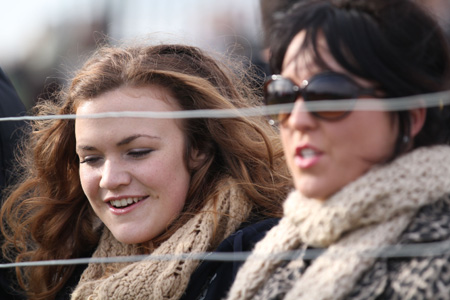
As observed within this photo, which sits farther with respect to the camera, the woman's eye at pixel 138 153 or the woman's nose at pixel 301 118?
the woman's eye at pixel 138 153

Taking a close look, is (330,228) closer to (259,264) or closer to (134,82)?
(259,264)

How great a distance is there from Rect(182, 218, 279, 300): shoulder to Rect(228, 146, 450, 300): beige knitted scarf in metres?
0.55

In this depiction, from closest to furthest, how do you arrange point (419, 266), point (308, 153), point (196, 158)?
point (419, 266)
point (308, 153)
point (196, 158)

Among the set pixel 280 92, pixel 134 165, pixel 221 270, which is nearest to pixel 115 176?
pixel 134 165

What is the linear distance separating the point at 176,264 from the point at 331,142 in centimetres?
81

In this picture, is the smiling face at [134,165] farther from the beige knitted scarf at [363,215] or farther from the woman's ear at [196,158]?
the beige knitted scarf at [363,215]

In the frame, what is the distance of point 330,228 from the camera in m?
1.35

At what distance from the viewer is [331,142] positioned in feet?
4.46

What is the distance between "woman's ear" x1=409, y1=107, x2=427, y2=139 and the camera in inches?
54.5

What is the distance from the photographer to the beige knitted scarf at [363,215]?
132 centimetres

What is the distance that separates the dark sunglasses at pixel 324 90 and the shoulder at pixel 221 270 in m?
0.64

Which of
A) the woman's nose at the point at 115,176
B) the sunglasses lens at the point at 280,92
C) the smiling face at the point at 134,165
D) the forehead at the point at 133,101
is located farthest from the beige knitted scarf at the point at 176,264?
the sunglasses lens at the point at 280,92

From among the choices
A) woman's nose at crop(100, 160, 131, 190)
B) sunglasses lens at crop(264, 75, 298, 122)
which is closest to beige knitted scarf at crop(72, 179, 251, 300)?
woman's nose at crop(100, 160, 131, 190)

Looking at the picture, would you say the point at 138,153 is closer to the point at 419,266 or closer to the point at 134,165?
the point at 134,165
